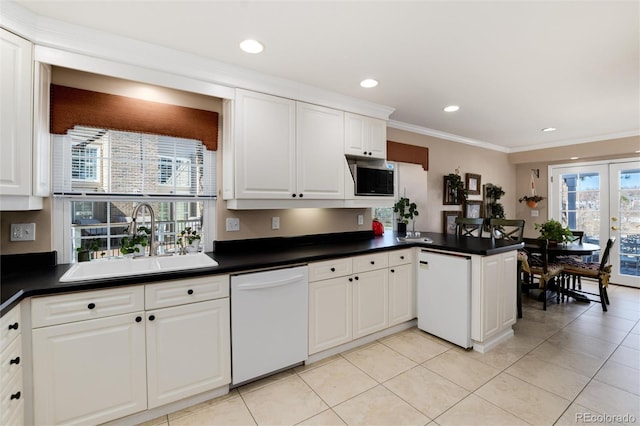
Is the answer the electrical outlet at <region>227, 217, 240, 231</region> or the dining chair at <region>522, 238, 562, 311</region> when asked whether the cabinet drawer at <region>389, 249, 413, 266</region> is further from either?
the dining chair at <region>522, 238, 562, 311</region>

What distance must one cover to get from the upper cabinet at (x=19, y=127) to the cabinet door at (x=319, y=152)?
5.78 feet

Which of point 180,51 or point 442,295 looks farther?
point 442,295

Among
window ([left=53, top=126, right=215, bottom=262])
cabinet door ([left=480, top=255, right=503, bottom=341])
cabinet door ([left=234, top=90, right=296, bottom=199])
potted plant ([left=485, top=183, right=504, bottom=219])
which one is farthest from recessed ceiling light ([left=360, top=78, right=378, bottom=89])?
potted plant ([left=485, top=183, right=504, bottom=219])

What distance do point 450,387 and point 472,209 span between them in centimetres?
345

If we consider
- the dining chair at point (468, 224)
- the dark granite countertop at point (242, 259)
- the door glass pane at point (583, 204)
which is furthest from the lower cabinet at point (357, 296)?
the door glass pane at point (583, 204)

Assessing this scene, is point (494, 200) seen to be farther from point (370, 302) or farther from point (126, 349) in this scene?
point (126, 349)

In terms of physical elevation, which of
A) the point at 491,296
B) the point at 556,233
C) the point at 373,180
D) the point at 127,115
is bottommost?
the point at 491,296

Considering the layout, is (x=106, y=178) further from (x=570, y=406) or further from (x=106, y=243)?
(x=570, y=406)

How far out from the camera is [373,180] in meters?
3.13

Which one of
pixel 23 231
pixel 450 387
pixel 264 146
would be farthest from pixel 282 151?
pixel 450 387

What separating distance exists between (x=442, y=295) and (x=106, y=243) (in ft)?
9.68

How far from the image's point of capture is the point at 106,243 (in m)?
2.21

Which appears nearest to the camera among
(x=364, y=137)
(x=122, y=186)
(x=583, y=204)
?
(x=122, y=186)

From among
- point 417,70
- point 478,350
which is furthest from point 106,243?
point 478,350
